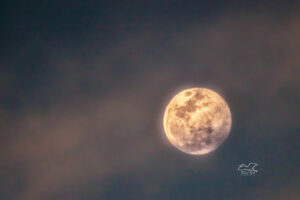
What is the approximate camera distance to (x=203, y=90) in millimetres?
36188

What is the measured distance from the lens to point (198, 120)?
34.3 meters

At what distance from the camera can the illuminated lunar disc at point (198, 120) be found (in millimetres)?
34531

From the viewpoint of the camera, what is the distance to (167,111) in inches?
1475

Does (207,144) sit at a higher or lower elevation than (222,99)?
lower

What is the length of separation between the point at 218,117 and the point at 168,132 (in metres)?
6.88

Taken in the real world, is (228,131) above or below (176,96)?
below

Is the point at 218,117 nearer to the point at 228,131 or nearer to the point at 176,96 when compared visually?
the point at 228,131

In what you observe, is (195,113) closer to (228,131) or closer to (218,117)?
(218,117)

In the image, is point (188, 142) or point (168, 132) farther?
point (168, 132)

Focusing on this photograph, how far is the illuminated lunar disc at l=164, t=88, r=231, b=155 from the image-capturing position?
1359 inches

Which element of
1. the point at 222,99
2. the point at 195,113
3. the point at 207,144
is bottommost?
the point at 207,144

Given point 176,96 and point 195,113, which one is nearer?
point 195,113

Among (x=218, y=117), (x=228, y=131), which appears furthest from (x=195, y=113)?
(x=228, y=131)

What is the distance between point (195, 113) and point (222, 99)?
16.2 feet
